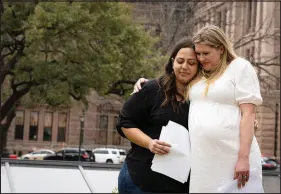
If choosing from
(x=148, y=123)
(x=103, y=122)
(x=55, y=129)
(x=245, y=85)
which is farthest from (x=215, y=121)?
(x=103, y=122)

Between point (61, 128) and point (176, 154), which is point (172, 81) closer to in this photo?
point (176, 154)

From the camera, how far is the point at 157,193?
364 centimetres

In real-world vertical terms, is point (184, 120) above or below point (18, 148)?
above

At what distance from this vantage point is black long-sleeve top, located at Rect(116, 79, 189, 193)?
3.59 meters

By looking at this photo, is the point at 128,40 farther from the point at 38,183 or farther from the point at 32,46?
the point at 38,183

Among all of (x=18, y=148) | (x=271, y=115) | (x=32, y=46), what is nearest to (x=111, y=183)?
(x=32, y=46)

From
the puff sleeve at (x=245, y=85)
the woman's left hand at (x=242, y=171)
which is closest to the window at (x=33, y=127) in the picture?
the puff sleeve at (x=245, y=85)

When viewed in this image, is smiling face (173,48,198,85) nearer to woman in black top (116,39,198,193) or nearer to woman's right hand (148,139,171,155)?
woman in black top (116,39,198,193)

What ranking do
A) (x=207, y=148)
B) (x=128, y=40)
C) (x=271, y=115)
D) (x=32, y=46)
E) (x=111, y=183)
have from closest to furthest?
1. (x=207, y=148)
2. (x=111, y=183)
3. (x=32, y=46)
4. (x=128, y=40)
5. (x=271, y=115)

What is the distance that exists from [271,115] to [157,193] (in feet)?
151

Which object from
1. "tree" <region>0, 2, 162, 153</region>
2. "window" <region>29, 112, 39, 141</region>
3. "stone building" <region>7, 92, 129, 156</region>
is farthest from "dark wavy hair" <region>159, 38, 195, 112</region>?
"window" <region>29, 112, 39, 141</region>

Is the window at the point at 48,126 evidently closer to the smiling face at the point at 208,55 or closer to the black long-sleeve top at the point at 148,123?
the black long-sleeve top at the point at 148,123

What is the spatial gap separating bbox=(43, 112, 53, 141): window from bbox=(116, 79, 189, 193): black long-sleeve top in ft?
180

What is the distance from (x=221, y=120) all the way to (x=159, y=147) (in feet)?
1.34
